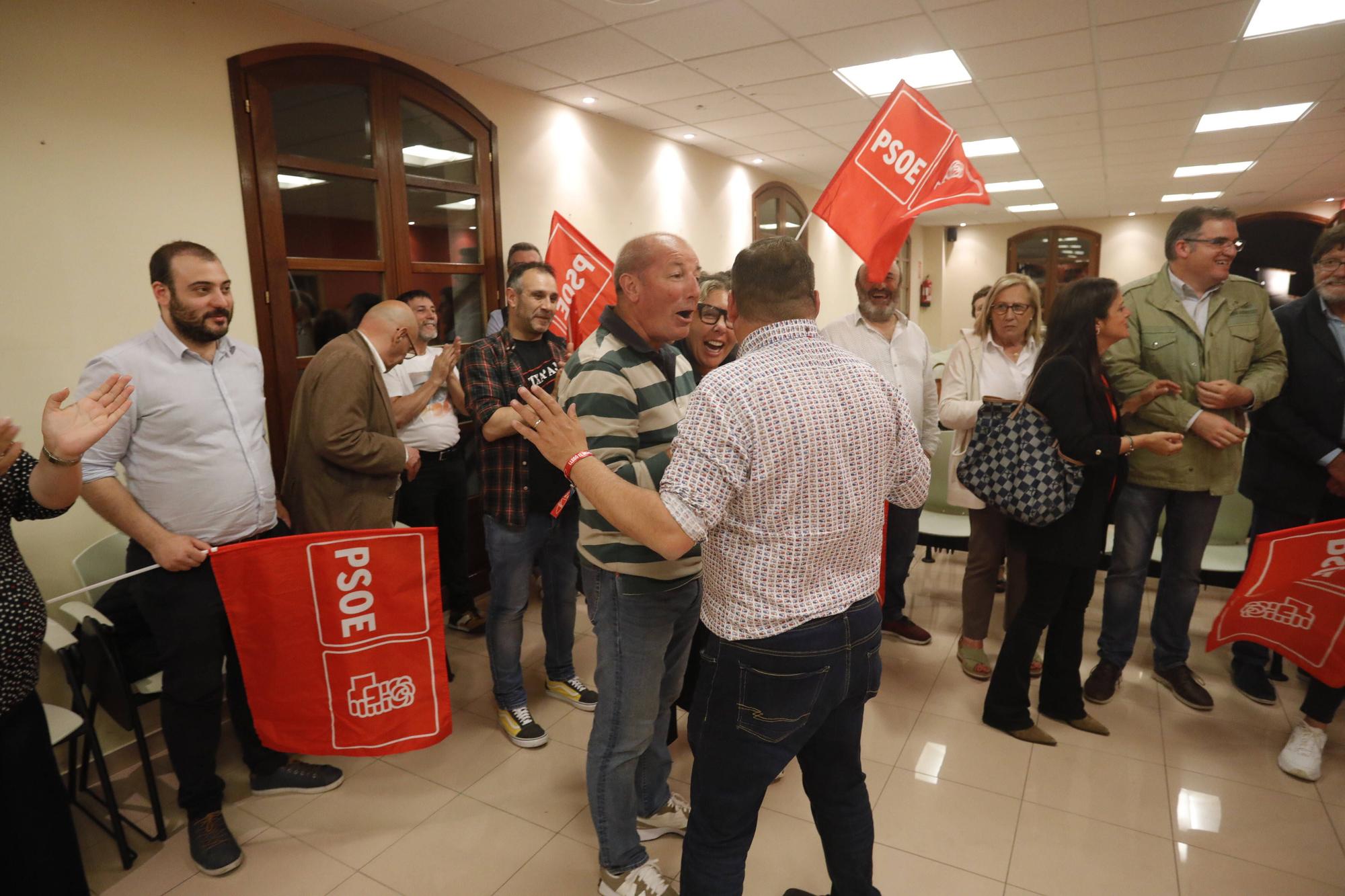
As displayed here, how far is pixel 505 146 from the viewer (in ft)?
14.9

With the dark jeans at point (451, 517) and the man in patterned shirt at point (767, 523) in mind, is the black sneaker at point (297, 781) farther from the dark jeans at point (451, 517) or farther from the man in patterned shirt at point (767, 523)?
the man in patterned shirt at point (767, 523)

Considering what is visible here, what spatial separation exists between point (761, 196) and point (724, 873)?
23.8 feet

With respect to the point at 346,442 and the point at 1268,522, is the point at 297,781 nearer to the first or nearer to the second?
the point at 346,442

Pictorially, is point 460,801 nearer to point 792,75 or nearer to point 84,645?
point 84,645

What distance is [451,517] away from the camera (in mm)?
3879

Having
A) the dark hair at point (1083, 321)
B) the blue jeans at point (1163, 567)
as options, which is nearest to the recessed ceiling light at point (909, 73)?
the dark hair at point (1083, 321)

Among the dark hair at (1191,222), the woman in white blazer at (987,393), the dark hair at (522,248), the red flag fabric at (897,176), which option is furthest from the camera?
the dark hair at (522,248)

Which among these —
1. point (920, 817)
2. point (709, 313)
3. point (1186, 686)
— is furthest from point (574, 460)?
point (1186, 686)

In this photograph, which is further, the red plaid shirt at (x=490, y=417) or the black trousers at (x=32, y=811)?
the red plaid shirt at (x=490, y=417)

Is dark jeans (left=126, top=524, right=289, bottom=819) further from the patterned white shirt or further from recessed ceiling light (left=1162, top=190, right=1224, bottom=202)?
recessed ceiling light (left=1162, top=190, right=1224, bottom=202)

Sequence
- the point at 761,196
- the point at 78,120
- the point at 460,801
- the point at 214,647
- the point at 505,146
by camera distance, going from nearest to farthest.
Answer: the point at 214,647 < the point at 460,801 < the point at 78,120 < the point at 505,146 < the point at 761,196

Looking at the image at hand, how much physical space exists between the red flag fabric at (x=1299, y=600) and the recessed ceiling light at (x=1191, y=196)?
9349 millimetres

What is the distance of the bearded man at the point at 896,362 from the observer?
3.32 m

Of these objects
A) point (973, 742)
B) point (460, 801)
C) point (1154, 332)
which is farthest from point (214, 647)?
point (1154, 332)
